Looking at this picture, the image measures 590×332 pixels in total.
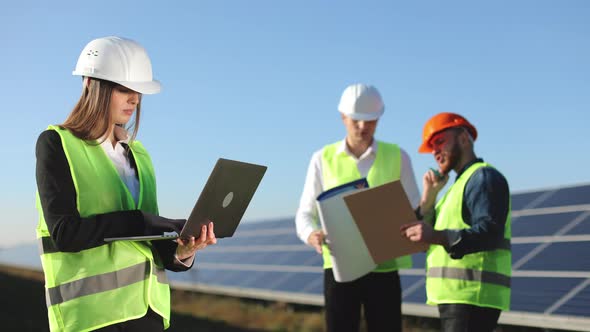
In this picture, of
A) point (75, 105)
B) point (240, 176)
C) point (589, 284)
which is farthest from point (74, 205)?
point (589, 284)

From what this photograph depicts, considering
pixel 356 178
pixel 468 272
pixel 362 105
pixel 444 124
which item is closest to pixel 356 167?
pixel 356 178

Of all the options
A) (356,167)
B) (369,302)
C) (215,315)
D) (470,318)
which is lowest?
(215,315)

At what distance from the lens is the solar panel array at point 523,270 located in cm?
692

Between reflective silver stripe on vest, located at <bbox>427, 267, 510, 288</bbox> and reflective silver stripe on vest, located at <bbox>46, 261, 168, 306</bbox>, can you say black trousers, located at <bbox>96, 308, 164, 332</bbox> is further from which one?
reflective silver stripe on vest, located at <bbox>427, 267, 510, 288</bbox>

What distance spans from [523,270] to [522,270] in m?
0.02

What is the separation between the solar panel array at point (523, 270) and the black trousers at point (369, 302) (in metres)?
2.11

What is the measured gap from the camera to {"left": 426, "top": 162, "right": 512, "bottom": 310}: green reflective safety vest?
3961 millimetres

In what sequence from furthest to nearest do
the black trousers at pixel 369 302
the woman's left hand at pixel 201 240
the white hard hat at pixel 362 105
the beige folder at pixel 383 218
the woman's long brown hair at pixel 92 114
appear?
the white hard hat at pixel 362 105 < the black trousers at pixel 369 302 < the beige folder at pixel 383 218 < the woman's left hand at pixel 201 240 < the woman's long brown hair at pixel 92 114

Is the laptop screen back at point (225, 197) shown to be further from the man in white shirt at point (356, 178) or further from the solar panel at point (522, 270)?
the solar panel at point (522, 270)

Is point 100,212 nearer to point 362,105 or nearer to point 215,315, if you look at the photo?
point 362,105

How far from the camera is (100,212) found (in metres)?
2.70

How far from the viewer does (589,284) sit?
284 inches

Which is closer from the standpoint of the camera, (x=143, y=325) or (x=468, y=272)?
(x=143, y=325)

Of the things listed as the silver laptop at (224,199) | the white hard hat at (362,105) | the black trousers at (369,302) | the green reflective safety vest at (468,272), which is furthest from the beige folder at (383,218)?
the silver laptop at (224,199)
